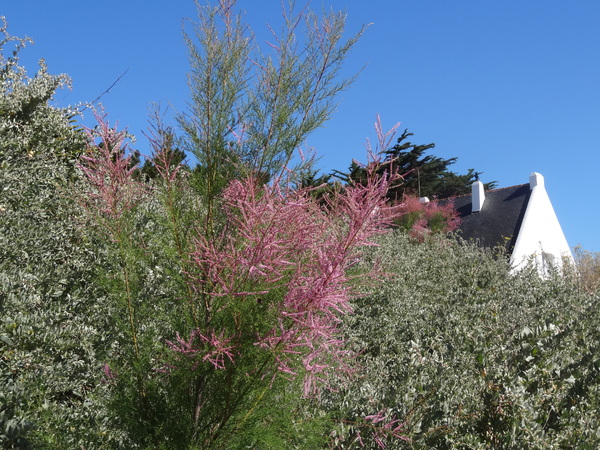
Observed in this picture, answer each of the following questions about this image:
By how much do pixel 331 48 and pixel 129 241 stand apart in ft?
5.64

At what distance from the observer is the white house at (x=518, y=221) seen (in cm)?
2219

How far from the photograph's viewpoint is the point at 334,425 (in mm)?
3201

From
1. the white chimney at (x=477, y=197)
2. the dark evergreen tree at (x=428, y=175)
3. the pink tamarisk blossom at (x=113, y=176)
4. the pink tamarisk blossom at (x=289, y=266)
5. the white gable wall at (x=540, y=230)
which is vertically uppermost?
the dark evergreen tree at (x=428, y=175)

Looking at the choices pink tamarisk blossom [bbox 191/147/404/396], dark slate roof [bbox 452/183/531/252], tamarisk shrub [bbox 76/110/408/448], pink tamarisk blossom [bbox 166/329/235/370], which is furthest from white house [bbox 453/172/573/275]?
pink tamarisk blossom [bbox 166/329/235/370]

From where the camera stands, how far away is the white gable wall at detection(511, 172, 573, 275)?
72.0 ft

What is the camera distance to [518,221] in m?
22.9

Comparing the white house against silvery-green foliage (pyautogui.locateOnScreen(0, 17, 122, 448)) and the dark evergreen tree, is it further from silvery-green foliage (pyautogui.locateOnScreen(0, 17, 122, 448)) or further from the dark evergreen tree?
silvery-green foliage (pyautogui.locateOnScreen(0, 17, 122, 448))

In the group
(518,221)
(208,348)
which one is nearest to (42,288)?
(208,348)

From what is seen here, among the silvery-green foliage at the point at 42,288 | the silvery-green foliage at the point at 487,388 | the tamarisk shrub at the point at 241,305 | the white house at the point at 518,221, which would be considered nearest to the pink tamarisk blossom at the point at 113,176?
the tamarisk shrub at the point at 241,305

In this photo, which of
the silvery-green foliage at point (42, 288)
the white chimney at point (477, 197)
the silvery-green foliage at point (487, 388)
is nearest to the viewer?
the silvery-green foliage at point (487, 388)

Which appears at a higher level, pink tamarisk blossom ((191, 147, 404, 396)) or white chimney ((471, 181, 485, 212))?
white chimney ((471, 181, 485, 212))

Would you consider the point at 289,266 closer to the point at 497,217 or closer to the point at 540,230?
the point at 540,230

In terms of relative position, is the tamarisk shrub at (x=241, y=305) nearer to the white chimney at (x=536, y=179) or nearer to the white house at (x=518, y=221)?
the white house at (x=518, y=221)

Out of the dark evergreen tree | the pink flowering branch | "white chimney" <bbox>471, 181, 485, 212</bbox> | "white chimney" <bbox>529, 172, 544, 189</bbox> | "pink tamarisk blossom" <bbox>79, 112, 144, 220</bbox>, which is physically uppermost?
the dark evergreen tree
